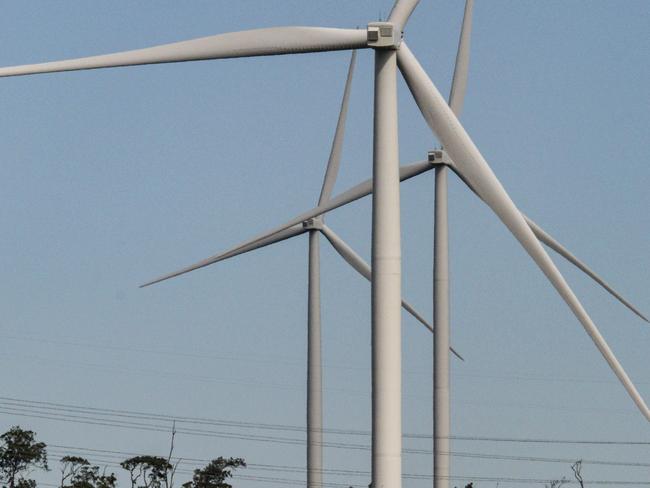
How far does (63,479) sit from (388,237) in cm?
13438

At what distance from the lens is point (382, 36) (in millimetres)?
60281

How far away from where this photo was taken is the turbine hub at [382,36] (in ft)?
198

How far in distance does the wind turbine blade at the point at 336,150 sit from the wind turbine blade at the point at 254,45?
42.7 metres

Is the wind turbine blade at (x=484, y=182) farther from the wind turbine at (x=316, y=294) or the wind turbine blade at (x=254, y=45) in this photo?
the wind turbine at (x=316, y=294)

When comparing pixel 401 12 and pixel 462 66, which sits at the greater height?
pixel 462 66

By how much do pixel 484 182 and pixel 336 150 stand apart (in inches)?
1825

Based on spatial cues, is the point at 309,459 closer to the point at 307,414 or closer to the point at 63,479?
the point at 307,414

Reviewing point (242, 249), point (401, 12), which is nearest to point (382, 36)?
point (401, 12)

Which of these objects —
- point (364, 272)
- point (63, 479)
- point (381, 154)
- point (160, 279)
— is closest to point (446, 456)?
point (364, 272)

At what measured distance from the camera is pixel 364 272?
9812 centimetres

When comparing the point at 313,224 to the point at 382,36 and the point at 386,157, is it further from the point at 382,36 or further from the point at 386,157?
the point at 386,157

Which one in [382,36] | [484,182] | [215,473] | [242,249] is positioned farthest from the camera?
[215,473]

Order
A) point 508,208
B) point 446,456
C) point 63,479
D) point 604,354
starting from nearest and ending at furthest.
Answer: point 604,354 < point 508,208 < point 446,456 < point 63,479

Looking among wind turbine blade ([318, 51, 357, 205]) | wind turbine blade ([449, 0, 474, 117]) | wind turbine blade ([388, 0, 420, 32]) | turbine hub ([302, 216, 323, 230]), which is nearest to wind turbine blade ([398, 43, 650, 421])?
wind turbine blade ([388, 0, 420, 32])
